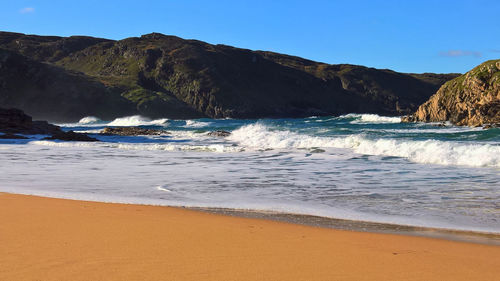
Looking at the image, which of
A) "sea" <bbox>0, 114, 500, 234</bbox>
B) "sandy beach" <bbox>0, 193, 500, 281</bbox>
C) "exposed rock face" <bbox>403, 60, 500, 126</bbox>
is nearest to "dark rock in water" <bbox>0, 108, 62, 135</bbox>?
"sea" <bbox>0, 114, 500, 234</bbox>

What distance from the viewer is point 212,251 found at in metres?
3.94

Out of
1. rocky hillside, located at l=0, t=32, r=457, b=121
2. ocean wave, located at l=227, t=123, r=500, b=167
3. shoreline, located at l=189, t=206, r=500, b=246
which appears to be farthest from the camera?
rocky hillside, located at l=0, t=32, r=457, b=121

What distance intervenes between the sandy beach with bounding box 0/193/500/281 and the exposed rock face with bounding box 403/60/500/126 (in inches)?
1418

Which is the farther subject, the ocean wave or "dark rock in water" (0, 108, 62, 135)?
"dark rock in water" (0, 108, 62, 135)

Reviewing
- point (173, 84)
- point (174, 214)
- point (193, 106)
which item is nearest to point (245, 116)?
point (193, 106)

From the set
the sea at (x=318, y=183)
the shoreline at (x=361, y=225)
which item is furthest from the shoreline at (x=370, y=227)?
the sea at (x=318, y=183)

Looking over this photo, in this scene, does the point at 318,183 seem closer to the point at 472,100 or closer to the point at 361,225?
the point at 361,225

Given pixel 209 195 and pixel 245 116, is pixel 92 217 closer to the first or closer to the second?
pixel 209 195

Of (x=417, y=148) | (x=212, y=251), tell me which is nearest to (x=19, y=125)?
(x=417, y=148)

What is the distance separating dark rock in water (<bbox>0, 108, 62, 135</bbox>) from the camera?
28.8 metres

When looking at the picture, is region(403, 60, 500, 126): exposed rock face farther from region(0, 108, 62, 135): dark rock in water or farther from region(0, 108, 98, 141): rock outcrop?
region(0, 108, 62, 135): dark rock in water

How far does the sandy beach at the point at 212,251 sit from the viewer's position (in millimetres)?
3328

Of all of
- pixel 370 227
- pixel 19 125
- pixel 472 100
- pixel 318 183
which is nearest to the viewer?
pixel 370 227

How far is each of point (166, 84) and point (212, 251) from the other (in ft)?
497
